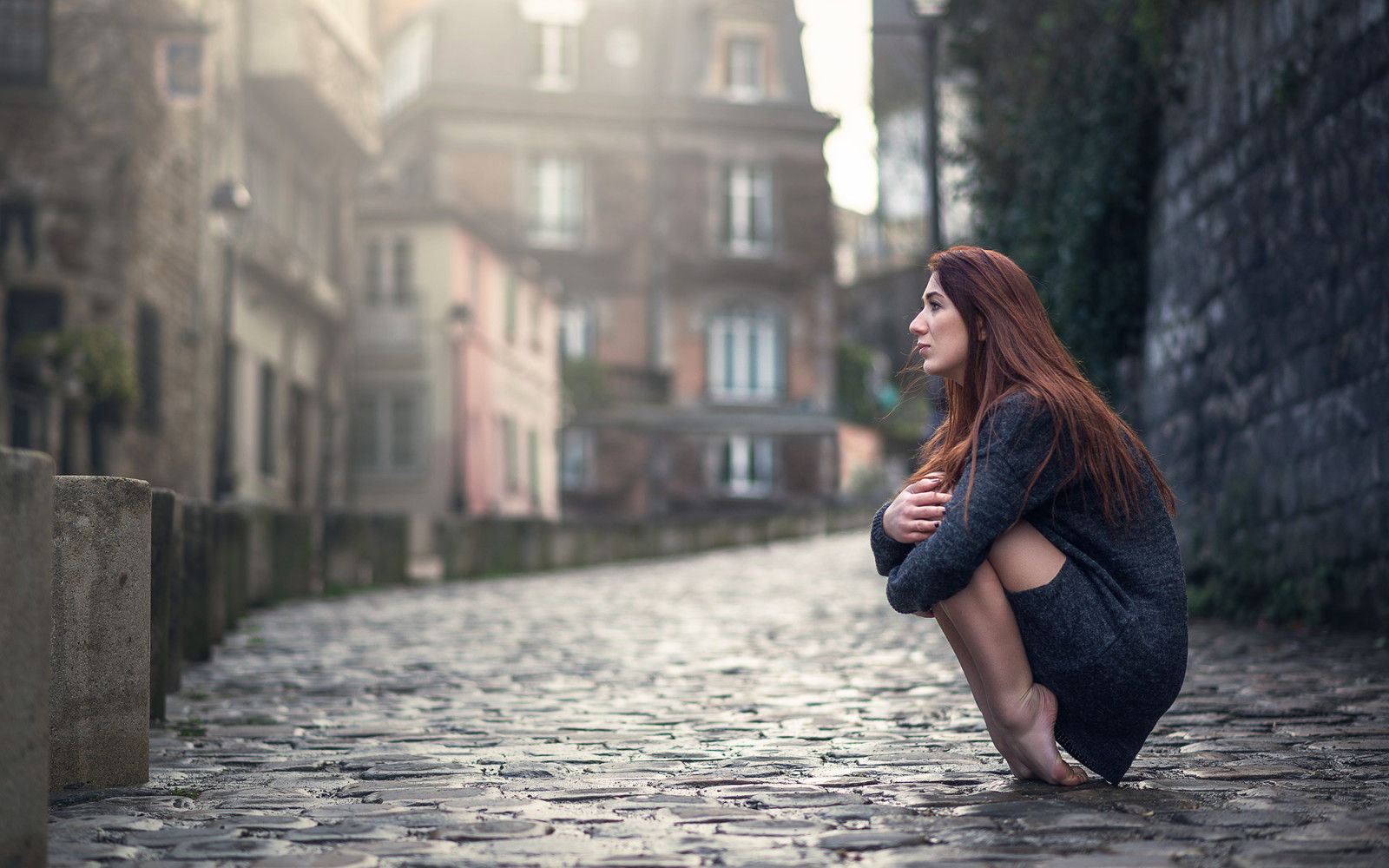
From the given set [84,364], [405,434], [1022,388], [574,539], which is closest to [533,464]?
[405,434]

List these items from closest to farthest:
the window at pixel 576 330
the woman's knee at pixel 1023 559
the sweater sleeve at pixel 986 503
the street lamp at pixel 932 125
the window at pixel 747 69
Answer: the sweater sleeve at pixel 986 503, the woman's knee at pixel 1023 559, the street lamp at pixel 932 125, the window at pixel 576 330, the window at pixel 747 69

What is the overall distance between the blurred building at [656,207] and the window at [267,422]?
572 inches

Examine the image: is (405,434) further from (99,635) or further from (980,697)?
(980,697)

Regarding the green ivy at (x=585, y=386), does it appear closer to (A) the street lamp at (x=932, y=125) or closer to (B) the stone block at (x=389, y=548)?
(A) the street lamp at (x=932, y=125)

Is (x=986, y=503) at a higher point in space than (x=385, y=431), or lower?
lower

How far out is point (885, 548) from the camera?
406 cm

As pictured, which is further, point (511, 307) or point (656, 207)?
point (656, 207)

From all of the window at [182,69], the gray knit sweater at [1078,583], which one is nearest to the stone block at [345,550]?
the window at [182,69]

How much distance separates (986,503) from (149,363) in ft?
52.3

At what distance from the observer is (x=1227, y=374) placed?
385 inches

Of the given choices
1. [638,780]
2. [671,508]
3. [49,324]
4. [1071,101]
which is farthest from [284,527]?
[671,508]

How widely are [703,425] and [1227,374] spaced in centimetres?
2952

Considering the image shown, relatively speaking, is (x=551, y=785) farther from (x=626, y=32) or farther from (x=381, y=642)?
(x=626, y=32)

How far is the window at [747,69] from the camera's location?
136 ft
